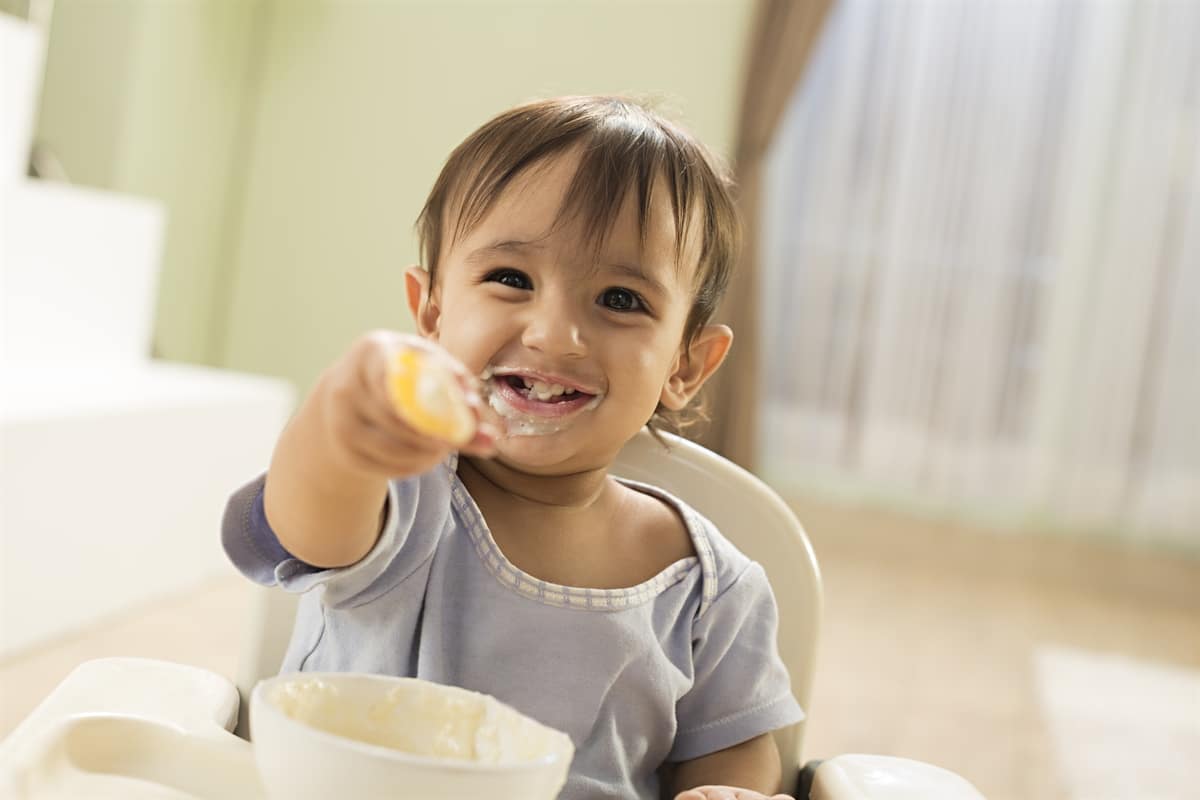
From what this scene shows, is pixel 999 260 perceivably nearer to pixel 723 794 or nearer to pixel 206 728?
pixel 723 794

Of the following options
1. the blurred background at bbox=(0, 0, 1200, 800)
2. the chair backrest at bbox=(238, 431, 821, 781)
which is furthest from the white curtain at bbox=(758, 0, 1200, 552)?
the chair backrest at bbox=(238, 431, 821, 781)

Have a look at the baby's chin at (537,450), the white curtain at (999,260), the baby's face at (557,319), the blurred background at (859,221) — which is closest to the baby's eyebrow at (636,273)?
the baby's face at (557,319)

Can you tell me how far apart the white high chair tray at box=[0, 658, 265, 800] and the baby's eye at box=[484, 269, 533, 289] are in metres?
0.29

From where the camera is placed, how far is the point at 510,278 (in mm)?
848

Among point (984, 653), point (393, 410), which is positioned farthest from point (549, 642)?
point (984, 653)

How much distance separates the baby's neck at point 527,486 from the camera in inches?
34.9

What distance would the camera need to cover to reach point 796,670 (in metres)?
0.99

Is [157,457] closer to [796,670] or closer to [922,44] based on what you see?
[796,670]

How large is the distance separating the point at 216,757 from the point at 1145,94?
3855 millimetres

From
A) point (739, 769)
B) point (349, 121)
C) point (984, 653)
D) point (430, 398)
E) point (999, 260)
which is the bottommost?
point (984, 653)

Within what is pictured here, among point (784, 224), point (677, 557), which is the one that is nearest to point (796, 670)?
point (677, 557)

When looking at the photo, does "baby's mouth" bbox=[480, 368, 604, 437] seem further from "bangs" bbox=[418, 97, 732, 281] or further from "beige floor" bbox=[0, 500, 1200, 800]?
"beige floor" bbox=[0, 500, 1200, 800]

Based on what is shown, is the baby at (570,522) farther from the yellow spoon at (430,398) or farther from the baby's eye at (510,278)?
the yellow spoon at (430,398)

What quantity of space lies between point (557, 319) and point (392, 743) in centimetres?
29
